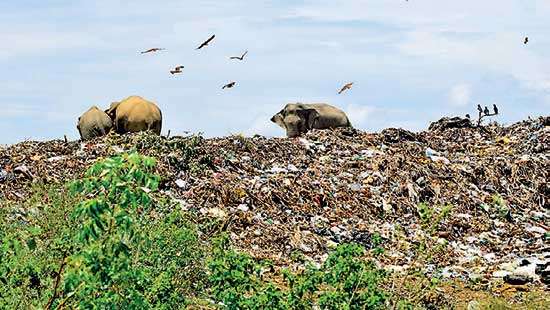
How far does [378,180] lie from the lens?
1203cm

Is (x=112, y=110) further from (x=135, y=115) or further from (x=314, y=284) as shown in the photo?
Answer: (x=314, y=284)

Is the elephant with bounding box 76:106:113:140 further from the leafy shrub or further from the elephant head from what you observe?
the leafy shrub

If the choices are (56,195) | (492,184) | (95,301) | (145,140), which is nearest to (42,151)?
(145,140)

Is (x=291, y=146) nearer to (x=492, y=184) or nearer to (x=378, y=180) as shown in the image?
(x=378, y=180)

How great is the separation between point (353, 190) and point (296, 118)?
18.0 feet

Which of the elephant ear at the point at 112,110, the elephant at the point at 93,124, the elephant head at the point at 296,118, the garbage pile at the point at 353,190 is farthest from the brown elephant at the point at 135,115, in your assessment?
the garbage pile at the point at 353,190

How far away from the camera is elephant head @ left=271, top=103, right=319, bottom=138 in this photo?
16984 millimetres

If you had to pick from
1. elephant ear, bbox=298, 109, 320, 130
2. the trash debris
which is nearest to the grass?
the trash debris

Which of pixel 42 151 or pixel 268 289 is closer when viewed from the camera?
pixel 268 289

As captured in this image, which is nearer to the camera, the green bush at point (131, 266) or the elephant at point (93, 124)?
the green bush at point (131, 266)

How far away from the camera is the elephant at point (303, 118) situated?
1698cm

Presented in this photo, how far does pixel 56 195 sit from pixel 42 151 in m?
4.98

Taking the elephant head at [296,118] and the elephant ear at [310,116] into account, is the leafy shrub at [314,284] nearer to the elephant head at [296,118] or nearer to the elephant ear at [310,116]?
the elephant head at [296,118]

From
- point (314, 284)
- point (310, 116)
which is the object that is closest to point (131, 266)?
point (314, 284)
